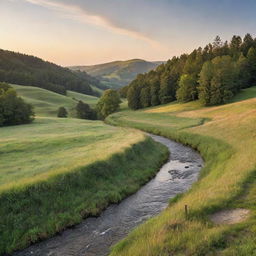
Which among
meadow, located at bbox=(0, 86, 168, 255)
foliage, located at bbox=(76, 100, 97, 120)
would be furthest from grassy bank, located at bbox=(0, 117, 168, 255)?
foliage, located at bbox=(76, 100, 97, 120)

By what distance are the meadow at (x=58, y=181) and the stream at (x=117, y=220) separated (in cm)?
69

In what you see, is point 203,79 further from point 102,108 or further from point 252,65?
point 102,108

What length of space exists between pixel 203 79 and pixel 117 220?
213 ft

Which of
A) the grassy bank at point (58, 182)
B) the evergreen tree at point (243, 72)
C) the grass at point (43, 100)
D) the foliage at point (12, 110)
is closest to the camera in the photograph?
the grassy bank at point (58, 182)

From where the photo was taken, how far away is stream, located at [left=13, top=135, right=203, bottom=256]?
14.3 metres

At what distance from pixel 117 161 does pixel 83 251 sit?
42.3 ft

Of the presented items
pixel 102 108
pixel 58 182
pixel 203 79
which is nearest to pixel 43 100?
pixel 102 108

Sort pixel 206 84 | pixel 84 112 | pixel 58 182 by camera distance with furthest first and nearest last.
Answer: pixel 84 112 → pixel 206 84 → pixel 58 182

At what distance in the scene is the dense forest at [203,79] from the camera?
73000mm

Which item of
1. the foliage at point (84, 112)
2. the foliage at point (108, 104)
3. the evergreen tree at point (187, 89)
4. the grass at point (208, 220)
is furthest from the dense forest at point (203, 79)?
the grass at point (208, 220)

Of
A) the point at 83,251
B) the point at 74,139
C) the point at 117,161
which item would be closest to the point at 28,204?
the point at 83,251

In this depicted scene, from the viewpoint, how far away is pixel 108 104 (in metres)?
98.5

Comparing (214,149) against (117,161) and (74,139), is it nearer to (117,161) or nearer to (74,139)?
(117,161)

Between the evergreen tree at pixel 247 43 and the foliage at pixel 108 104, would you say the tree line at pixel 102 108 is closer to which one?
the foliage at pixel 108 104
